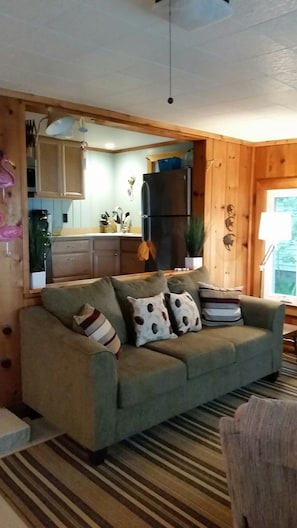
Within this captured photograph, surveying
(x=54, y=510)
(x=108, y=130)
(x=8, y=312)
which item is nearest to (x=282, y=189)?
(x=108, y=130)

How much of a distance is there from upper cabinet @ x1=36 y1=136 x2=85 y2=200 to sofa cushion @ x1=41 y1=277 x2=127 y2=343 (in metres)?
2.44

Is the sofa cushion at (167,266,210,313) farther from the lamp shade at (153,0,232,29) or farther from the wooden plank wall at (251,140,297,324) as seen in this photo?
the lamp shade at (153,0,232,29)

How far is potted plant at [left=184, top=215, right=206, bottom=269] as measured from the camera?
4344mm

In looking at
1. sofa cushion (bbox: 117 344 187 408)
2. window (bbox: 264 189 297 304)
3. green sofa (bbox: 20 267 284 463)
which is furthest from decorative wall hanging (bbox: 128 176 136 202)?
sofa cushion (bbox: 117 344 187 408)

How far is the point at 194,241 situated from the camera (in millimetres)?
4359

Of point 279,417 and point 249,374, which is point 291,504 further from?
point 249,374

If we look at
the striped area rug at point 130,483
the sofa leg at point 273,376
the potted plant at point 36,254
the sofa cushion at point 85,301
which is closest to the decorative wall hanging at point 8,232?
the potted plant at point 36,254

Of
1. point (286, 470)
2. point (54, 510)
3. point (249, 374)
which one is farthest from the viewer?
point (249, 374)

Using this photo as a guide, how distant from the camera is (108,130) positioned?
488 centimetres

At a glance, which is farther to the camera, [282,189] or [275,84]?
[282,189]

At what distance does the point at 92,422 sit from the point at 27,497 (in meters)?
0.48

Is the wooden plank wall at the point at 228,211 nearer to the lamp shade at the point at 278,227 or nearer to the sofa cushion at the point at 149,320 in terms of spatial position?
the lamp shade at the point at 278,227

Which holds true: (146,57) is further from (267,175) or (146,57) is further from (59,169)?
(59,169)

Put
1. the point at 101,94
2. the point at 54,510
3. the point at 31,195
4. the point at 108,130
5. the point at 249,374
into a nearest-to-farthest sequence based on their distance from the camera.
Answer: the point at 54,510 → the point at 101,94 → the point at 249,374 → the point at 108,130 → the point at 31,195
